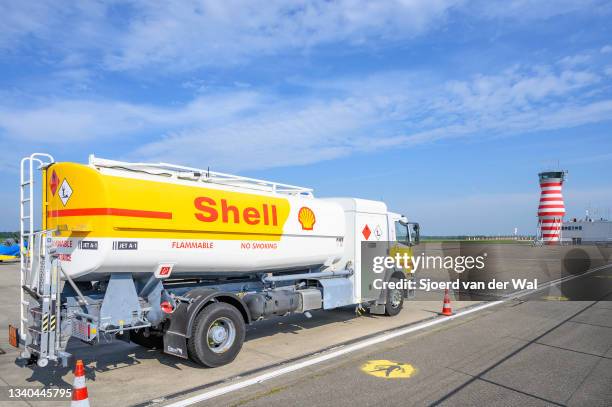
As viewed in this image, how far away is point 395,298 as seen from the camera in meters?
12.5

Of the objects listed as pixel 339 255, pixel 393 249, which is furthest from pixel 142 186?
pixel 393 249

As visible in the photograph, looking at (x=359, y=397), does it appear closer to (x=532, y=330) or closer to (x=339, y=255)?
(x=339, y=255)

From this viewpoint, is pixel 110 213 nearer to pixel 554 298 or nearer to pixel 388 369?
pixel 388 369

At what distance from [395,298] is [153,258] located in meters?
7.27

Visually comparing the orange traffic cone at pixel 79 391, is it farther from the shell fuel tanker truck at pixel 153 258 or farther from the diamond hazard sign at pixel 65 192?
the diamond hazard sign at pixel 65 192

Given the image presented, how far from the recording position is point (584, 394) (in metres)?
6.34

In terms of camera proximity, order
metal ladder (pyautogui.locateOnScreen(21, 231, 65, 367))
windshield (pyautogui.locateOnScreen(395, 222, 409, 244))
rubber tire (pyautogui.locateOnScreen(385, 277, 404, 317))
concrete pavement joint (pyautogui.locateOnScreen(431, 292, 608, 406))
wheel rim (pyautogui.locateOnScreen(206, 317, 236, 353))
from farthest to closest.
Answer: windshield (pyautogui.locateOnScreen(395, 222, 409, 244))
rubber tire (pyautogui.locateOnScreen(385, 277, 404, 317))
wheel rim (pyautogui.locateOnScreen(206, 317, 236, 353))
metal ladder (pyautogui.locateOnScreen(21, 231, 65, 367))
concrete pavement joint (pyautogui.locateOnScreen(431, 292, 608, 406))

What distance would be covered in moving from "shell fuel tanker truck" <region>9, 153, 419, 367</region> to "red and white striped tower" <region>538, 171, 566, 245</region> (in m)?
73.1

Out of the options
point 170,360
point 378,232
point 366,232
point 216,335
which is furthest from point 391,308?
point 170,360

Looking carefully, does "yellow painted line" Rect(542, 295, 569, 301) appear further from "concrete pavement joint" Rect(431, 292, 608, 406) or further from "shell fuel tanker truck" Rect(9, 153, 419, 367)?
"shell fuel tanker truck" Rect(9, 153, 419, 367)

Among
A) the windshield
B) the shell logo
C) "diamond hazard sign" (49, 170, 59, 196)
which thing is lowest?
the windshield

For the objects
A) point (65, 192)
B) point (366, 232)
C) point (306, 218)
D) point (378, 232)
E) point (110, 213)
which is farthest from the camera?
point (378, 232)

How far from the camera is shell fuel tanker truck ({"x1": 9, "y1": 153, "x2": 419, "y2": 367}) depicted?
676cm

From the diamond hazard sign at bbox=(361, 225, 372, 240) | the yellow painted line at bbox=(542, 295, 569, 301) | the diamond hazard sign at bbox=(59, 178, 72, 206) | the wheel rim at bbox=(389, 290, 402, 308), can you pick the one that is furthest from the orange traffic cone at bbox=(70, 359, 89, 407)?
the yellow painted line at bbox=(542, 295, 569, 301)
